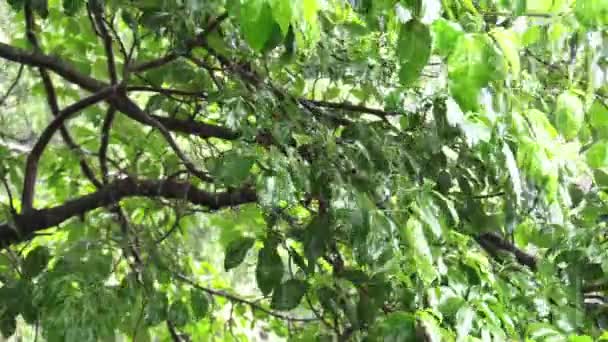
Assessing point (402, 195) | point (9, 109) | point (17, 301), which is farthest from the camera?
point (9, 109)

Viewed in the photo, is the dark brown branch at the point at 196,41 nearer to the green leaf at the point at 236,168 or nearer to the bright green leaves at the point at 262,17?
the green leaf at the point at 236,168

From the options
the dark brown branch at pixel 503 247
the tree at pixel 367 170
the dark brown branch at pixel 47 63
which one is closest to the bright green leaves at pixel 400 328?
the tree at pixel 367 170

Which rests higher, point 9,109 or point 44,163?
point 9,109

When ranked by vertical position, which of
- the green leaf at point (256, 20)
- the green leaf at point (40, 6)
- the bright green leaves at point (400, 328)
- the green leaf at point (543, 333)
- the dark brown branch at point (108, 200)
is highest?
the green leaf at point (40, 6)

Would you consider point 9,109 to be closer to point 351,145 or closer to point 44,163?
point 44,163

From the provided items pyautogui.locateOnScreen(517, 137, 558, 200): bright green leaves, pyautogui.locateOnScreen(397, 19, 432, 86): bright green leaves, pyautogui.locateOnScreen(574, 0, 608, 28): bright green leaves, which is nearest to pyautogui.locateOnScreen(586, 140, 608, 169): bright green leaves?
pyautogui.locateOnScreen(517, 137, 558, 200): bright green leaves

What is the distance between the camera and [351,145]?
1041 millimetres

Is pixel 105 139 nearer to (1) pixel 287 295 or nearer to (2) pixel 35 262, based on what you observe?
(2) pixel 35 262

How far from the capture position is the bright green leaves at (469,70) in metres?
0.62

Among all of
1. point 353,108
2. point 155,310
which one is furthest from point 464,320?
point 155,310

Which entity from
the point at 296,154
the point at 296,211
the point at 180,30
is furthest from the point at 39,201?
the point at 296,154

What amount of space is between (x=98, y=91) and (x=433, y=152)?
70 centimetres

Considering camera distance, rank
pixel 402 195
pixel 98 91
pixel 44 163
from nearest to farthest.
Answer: pixel 402 195, pixel 98 91, pixel 44 163

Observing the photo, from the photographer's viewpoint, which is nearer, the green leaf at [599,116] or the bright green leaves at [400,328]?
the bright green leaves at [400,328]
